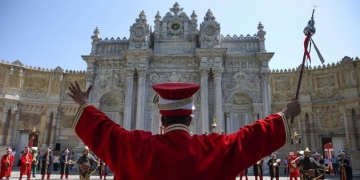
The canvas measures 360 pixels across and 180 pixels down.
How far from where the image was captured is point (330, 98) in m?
22.0

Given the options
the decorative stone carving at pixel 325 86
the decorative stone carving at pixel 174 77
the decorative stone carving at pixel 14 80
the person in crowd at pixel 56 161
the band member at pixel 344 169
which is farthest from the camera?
the decorative stone carving at pixel 14 80

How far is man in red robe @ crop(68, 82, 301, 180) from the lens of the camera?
5.74ft

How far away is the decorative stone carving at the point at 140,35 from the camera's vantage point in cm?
2152

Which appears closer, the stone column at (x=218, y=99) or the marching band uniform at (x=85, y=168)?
the marching band uniform at (x=85, y=168)

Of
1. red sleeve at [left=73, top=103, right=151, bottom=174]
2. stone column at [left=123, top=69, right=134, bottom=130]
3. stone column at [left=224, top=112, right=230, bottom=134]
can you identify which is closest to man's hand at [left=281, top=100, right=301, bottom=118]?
red sleeve at [left=73, top=103, right=151, bottom=174]

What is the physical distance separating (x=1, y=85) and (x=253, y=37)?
68.6 feet

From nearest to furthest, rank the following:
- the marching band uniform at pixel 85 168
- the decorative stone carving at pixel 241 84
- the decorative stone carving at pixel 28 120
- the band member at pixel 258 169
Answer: the marching band uniform at pixel 85 168
the band member at pixel 258 169
the decorative stone carving at pixel 241 84
the decorative stone carving at pixel 28 120

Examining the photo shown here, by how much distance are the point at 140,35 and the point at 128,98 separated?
5.11 m

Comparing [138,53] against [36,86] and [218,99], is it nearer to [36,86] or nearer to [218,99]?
[218,99]

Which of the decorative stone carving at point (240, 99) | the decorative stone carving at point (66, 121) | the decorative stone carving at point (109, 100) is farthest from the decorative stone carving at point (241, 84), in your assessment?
the decorative stone carving at point (66, 121)

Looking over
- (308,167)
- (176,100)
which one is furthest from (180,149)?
(308,167)

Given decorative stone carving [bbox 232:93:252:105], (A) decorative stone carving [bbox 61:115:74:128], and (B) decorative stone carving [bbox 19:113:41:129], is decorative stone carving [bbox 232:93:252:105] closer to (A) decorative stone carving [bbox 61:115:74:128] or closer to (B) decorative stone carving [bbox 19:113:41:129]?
(A) decorative stone carving [bbox 61:115:74:128]

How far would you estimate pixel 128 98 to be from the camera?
67.4 feet

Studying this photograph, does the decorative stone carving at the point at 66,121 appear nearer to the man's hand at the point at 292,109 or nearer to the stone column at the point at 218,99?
the stone column at the point at 218,99
